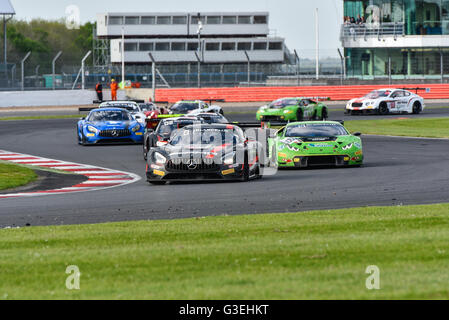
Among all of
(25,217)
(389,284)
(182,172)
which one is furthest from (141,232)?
(182,172)

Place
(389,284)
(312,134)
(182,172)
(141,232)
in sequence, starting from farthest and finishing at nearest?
(312,134)
(182,172)
(141,232)
(389,284)

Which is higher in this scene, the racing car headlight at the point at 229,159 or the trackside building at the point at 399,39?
the trackside building at the point at 399,39

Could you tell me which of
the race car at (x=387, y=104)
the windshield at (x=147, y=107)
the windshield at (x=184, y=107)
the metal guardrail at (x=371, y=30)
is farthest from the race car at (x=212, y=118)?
the metal guardrail at (x=371, y=30)

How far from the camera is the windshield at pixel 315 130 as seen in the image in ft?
65.4

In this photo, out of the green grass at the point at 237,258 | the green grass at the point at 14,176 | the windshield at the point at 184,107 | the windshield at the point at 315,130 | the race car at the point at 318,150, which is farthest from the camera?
the windshield at the point at 184,107

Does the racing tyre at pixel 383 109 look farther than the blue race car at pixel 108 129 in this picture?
Yes

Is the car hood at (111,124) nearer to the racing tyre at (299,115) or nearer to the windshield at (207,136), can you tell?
the windshield at (207,136)

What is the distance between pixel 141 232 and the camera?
32.7 ft

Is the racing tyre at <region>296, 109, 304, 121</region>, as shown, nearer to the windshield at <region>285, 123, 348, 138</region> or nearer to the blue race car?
the blue race car

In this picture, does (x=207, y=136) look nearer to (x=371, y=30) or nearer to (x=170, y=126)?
(x=170, y=126)

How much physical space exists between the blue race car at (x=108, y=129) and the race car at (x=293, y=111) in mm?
12105

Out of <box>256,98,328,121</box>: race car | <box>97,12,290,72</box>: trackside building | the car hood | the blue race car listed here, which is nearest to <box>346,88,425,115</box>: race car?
<box>256,98,328,121</box>: race car

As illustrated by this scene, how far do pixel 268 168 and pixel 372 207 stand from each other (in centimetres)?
786
